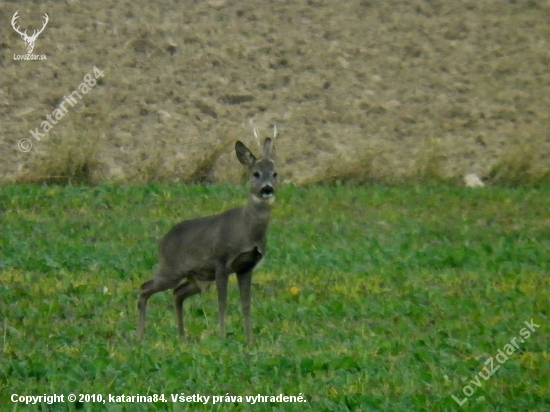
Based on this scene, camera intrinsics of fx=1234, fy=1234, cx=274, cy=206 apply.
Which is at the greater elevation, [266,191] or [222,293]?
[266,191]

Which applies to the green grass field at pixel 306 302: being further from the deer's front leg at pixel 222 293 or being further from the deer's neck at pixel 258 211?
the deer's neck at pixel 258 211

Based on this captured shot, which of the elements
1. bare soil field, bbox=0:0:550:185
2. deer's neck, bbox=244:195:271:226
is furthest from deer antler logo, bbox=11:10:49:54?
deer's neck, bbox=244:195:271:226

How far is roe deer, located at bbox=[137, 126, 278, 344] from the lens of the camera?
9.09 meters

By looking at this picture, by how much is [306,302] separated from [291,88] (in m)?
9.36

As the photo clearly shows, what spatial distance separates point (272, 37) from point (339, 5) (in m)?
1.21

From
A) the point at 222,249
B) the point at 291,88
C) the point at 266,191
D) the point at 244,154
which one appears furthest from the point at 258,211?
the point at 291,88

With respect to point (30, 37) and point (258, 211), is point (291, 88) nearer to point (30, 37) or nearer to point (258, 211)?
point (30, 37)

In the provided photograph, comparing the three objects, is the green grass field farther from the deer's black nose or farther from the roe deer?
the deer's black nose

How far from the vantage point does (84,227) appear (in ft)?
46.4

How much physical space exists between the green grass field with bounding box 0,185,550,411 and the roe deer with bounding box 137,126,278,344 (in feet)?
1.04

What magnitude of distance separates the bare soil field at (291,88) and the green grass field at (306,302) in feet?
7.04

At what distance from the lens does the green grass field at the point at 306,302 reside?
772 centimetres

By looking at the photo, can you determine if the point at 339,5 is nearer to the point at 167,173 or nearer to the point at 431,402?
the point at 167,173

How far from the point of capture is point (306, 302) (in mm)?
10586
